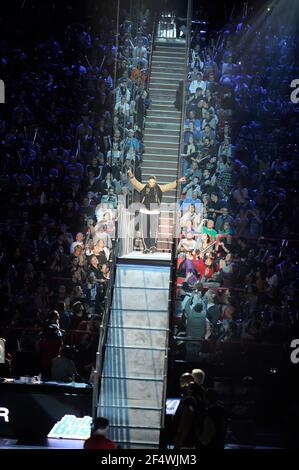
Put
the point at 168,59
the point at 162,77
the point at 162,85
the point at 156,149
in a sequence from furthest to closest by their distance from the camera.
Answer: the point at 168,59
the point at 162,77
the point at 162,85
the point at 156,149

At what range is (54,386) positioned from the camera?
1298 centimetres

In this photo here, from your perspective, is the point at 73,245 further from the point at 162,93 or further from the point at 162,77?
the point at 162,77

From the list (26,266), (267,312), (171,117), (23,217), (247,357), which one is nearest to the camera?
(247,357)

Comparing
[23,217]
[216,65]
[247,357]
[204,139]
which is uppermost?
[216,65]

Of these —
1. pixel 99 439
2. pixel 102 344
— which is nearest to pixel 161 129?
pixel 102 344

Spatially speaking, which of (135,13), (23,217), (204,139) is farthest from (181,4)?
→ (23,217)

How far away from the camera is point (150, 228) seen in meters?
16.4

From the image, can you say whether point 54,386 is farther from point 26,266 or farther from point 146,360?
point 26,266

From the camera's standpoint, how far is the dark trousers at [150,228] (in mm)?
16031

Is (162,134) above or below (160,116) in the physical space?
below

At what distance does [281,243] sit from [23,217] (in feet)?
17.6

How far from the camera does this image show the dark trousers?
16.0m

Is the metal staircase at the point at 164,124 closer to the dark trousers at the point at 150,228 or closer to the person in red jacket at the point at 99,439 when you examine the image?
the dark trousers at the point at 150,228

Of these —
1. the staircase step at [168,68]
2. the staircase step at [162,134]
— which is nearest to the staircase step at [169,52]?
the staircase step at [168,68]
